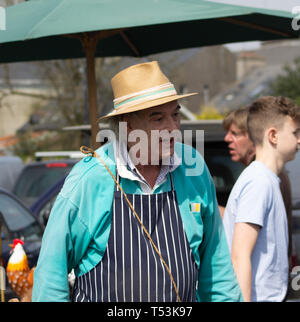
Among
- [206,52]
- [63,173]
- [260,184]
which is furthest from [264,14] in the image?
[206,52]

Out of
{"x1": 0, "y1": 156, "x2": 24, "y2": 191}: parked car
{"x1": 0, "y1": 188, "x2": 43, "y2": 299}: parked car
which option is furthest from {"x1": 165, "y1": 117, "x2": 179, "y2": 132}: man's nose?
{"x1": 0, "y1": 156, "x2": 24, "y2": 191}: parked car

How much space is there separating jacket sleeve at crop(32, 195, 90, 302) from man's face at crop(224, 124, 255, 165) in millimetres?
1852

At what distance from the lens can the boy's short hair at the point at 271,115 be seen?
2.82 metres

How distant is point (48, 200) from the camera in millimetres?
6574

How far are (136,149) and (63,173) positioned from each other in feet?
18.8

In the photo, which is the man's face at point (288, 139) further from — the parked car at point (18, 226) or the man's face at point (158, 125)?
the parked car at point (18, 226)

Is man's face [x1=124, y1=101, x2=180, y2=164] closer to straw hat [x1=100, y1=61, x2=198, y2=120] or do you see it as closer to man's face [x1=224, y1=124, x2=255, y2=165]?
straw hat [x1=100, y1=61, x2=198, y2=120]

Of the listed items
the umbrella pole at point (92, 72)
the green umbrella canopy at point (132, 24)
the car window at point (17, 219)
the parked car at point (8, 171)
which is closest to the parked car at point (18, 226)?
the car window at point (17, 219)

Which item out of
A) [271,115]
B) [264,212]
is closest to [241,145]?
[271,115]

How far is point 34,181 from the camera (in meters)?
7.86

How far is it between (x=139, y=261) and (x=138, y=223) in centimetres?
14

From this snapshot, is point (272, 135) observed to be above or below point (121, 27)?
below

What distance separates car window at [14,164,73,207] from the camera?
7770 mm

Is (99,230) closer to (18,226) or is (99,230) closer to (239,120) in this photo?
Answer: (239,120)
